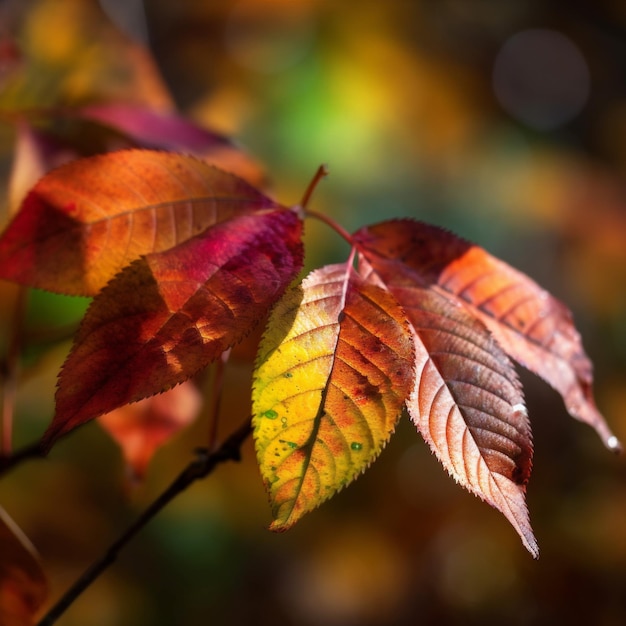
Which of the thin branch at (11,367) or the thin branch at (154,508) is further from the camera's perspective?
the thin branch at (11,367)

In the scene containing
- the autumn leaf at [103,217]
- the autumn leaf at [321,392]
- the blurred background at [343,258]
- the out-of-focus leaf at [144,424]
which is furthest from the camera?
Result: the blurred background at [343,258]

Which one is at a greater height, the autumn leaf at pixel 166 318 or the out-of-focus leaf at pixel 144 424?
the autumn leaf at pixel 166 318

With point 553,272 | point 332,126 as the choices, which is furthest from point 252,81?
point 553,272

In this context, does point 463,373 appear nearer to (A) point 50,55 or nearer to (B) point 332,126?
(A) point 50,55

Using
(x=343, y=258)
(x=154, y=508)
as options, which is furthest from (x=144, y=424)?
(x=343, y=258)

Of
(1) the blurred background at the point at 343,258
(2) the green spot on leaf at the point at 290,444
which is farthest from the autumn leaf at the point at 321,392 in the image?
(1) the blurred background at the point at 343,258

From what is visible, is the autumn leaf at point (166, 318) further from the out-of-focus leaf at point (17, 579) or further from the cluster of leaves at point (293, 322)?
the out-of-focus leaf at point (17, 579)

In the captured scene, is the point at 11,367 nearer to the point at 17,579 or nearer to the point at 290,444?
the point at 17,579
